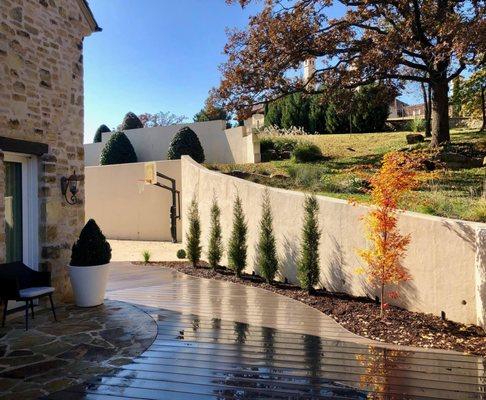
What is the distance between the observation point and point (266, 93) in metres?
14.4

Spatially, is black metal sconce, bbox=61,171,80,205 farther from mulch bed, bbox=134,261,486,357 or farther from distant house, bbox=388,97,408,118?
distant house, bbox=388,97,408,118

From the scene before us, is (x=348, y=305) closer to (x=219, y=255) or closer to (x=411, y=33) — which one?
(x=219, y=255)

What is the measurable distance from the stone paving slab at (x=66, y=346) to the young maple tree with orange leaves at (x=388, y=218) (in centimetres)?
316

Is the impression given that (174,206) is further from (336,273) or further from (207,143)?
(336,273)

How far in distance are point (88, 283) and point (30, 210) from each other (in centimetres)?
137

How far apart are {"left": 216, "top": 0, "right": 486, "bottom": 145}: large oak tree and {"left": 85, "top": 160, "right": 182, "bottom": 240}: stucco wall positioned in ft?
13.3

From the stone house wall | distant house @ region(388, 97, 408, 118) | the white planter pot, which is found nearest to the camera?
the stone house wall

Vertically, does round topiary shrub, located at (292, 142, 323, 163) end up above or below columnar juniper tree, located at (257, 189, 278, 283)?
above

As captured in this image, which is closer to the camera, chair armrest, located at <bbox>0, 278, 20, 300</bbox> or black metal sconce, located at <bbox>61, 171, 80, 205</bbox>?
chair armrest, located at <bbox>0, 278, 20, 300</bbox>

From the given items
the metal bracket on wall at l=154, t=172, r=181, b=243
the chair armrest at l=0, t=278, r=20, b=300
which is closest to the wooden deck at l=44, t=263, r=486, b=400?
the chair armrest at l=0, t=278, r=20, b=300

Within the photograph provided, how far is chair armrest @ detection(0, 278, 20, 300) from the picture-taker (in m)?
5.22

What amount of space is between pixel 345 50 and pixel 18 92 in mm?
10554

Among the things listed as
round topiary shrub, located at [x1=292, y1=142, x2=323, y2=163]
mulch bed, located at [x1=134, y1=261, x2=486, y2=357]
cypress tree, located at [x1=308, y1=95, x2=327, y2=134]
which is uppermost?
cypress tree, located at [x1=308, y1=95, x2=327, y2=134]

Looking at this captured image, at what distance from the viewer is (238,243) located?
9.28 meters
